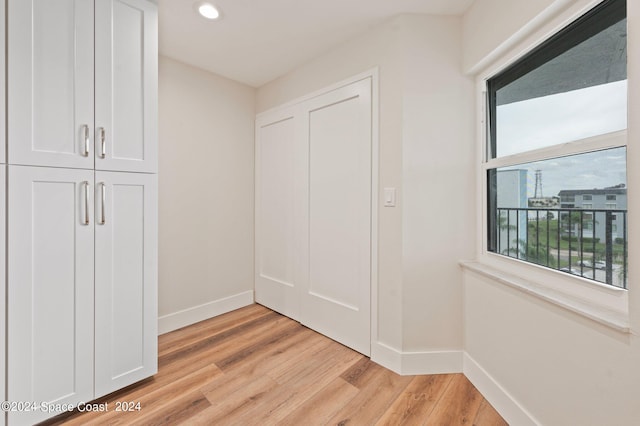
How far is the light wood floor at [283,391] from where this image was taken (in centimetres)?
145

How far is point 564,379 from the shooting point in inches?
45.6

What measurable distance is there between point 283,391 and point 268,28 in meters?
2.44

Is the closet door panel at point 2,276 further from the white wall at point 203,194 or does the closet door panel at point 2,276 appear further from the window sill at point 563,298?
the window sill at point 563,298

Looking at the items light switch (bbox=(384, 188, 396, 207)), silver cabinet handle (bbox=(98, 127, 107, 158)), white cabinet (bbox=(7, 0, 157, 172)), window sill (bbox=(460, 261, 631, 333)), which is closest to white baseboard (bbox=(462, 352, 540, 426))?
window sill (bbox=(460, 261, 631, 333))

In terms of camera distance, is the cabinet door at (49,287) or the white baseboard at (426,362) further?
the white baseboard at (426,362)

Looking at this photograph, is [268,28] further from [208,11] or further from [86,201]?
[86,201]

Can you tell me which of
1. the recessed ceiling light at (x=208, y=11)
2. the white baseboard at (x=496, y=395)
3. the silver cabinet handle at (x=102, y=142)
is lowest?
the white baseboard at (x=496, y=395)

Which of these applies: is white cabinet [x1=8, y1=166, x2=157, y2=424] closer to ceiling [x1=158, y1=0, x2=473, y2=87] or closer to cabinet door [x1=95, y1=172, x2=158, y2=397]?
cabinet door [x1=95, y1=172, x2=158, y2=397]

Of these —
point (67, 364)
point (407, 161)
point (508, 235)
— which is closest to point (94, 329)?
point (67, 364)

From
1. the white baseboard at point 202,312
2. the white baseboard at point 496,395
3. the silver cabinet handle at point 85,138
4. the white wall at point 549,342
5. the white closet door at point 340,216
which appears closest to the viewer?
the white wall at point 549,342

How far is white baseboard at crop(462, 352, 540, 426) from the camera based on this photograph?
136cm

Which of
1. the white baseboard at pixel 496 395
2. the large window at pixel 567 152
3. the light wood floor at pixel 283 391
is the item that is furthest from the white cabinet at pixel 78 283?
the large window at pixel 567 152

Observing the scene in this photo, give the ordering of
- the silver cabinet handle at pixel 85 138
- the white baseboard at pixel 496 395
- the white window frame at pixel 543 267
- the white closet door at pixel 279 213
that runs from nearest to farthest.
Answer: the white window frame at pixel 543 267 → the white baseboard at pixel 496 395 → the silver cabinet handle at pixel 85 138 → the white closet door at pixel 279 213

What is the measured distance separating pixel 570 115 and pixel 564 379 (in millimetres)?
1154
